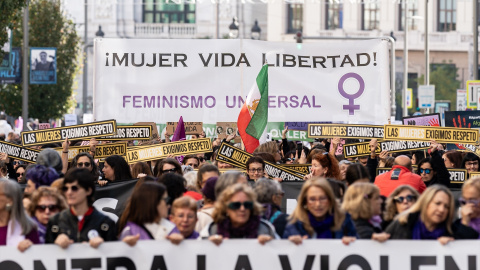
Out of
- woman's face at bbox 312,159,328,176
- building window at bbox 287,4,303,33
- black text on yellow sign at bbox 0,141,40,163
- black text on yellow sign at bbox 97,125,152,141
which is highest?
building window at bbox 287,4,303,33

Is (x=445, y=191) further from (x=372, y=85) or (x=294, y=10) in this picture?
(x=294, y=10)

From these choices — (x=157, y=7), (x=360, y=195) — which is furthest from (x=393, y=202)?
(x=157, y=7)

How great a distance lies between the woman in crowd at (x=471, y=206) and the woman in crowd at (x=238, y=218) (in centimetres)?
135

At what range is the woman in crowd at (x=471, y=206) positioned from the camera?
27.4 feet

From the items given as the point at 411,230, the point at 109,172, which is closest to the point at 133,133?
the point at 109,172

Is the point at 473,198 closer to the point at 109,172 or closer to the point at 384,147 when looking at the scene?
the point at 109,172

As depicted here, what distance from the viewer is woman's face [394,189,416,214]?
8.70 m

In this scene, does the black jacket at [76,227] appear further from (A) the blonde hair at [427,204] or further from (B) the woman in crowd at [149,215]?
(A) the blonde hair at [427,204]

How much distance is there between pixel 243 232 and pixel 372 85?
307 inches

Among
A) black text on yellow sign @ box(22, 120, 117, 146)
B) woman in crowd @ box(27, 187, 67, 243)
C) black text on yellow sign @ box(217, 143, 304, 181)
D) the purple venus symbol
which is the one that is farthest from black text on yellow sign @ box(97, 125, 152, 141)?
woman in crowd @ box(27, 187, 67, 243)

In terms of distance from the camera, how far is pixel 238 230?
7934 mm

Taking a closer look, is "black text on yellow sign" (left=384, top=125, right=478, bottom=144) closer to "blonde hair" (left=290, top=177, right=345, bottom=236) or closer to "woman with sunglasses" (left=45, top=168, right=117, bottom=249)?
"blonde hair" (left=290, top=177, right=345, bottom=236)

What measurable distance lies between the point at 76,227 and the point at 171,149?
18.9 feet

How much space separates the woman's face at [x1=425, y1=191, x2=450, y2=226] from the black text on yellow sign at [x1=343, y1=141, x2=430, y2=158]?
6195 mm
